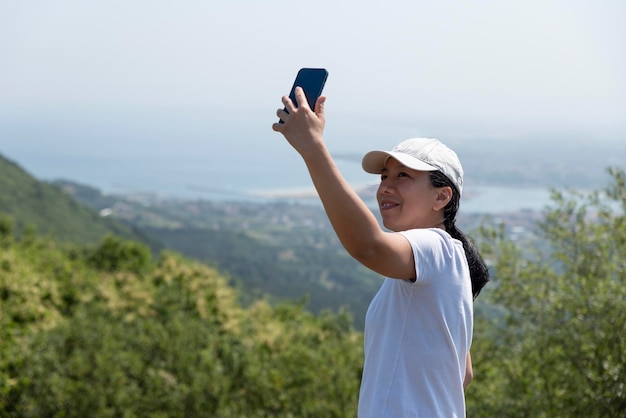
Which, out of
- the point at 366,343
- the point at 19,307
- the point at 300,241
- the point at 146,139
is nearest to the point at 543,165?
the point at 19,307

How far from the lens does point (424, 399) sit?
5.30 feet

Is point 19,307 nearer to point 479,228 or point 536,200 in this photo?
point 479,228

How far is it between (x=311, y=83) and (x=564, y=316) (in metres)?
4.14

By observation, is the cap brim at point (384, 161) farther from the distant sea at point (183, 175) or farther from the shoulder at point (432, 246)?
the distant sea at point (183, 175)

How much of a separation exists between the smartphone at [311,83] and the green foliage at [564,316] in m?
3.58

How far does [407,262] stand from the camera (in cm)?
151

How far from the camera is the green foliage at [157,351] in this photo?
691 centimetres

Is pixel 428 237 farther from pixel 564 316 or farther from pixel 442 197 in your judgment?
pixel 564 316

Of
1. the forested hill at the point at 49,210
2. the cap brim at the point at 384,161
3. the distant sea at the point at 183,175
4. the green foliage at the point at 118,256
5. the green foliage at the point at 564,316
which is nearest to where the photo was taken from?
the cap brim at the point at 384,161

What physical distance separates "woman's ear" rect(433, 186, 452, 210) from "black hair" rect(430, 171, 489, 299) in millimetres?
10

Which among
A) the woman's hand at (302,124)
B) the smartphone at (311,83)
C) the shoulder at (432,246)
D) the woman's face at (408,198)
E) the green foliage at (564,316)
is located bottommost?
the green foliage at (564,316)

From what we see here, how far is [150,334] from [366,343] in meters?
6.52

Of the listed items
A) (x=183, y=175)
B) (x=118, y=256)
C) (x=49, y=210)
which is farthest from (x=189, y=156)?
(x=118, y=256)

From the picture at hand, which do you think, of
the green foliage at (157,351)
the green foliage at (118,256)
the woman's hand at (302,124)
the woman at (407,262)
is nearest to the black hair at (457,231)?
the woman at (407,262)
